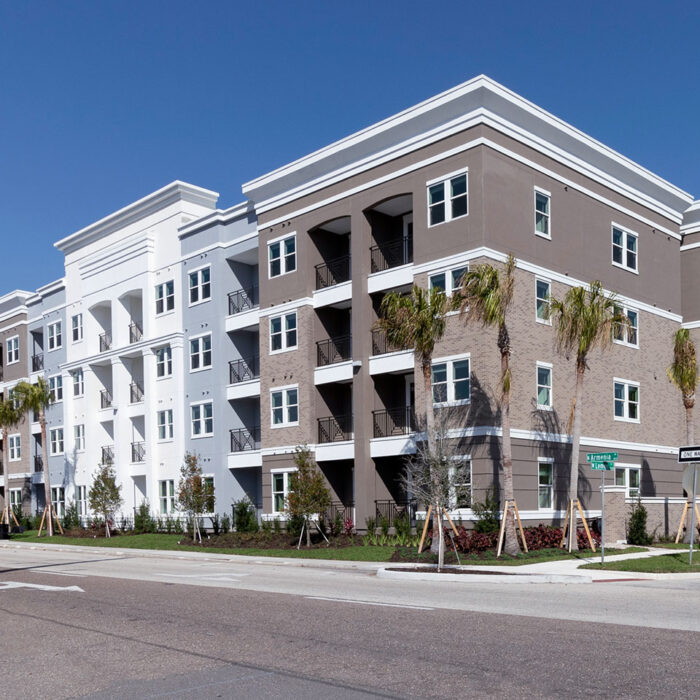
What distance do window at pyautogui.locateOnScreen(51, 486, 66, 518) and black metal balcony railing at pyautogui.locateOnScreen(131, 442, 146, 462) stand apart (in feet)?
27.5

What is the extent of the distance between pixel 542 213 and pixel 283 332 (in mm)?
11527

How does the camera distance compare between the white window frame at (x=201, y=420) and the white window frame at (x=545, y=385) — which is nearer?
the white window frame at (x=545, y=385)

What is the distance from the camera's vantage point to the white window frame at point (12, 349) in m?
61.8

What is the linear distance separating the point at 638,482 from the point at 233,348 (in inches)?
724

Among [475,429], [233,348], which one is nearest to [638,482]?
[475,429]

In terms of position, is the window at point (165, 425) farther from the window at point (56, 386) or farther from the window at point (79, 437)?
the window at point (56, 386)

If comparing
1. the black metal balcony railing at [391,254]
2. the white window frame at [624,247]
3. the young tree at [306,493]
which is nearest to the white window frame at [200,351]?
the black metal balcony railing at [391,254]

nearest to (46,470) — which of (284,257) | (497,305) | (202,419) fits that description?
(202,419)

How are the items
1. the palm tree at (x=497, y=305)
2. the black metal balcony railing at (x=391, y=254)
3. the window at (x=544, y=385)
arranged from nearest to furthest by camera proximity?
the palm tree at (x=497, y=305)
the window at (x=544, y=385)
the black metal balcony railing at (x=391, y=254)

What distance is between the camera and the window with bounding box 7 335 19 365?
61781mm

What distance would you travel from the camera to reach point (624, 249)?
119 feet

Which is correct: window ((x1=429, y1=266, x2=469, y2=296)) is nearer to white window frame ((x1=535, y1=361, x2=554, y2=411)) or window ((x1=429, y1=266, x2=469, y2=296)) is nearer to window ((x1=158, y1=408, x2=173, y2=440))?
white window frame ((x1=535, y1=361, x2=554, y2=411))

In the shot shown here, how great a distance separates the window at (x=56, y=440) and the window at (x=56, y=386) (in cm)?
198

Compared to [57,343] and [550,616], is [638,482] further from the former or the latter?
[57,343]
